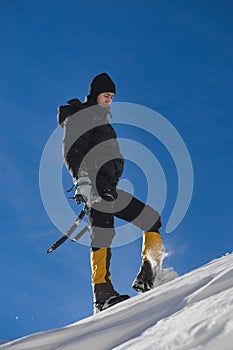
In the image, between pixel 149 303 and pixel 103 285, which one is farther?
pixel 103 285

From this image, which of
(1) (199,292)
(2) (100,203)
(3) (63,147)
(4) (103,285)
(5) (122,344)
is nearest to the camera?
(5) (122,344)

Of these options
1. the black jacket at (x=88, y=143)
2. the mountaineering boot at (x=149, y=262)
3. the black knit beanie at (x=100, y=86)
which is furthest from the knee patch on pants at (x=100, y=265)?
the black knit beanie at (x=100, y=86)

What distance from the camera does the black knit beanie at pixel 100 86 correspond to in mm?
5551

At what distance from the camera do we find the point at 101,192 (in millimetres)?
4555

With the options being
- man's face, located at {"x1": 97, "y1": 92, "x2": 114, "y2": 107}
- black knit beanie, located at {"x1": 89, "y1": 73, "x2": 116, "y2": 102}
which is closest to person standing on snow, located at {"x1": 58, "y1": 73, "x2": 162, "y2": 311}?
man's face, located at {"x1": 97, "y1": 92, "x2": 114, "y2": 107}

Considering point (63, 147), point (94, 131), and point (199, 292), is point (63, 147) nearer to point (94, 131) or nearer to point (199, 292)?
point (94, 131)

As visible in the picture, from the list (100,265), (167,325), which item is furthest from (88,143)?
(167,325)

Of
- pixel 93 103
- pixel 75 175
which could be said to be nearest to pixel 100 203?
pixel 75 175

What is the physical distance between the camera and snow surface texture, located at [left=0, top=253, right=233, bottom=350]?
→ 1.46 metres

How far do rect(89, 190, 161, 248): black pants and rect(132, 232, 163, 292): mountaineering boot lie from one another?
10 cm

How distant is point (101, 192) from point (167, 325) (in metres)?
2.83

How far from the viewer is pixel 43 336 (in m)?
2.25

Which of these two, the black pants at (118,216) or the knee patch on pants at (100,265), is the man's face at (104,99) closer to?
the black pants at (118,216)

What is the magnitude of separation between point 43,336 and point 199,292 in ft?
2.51
